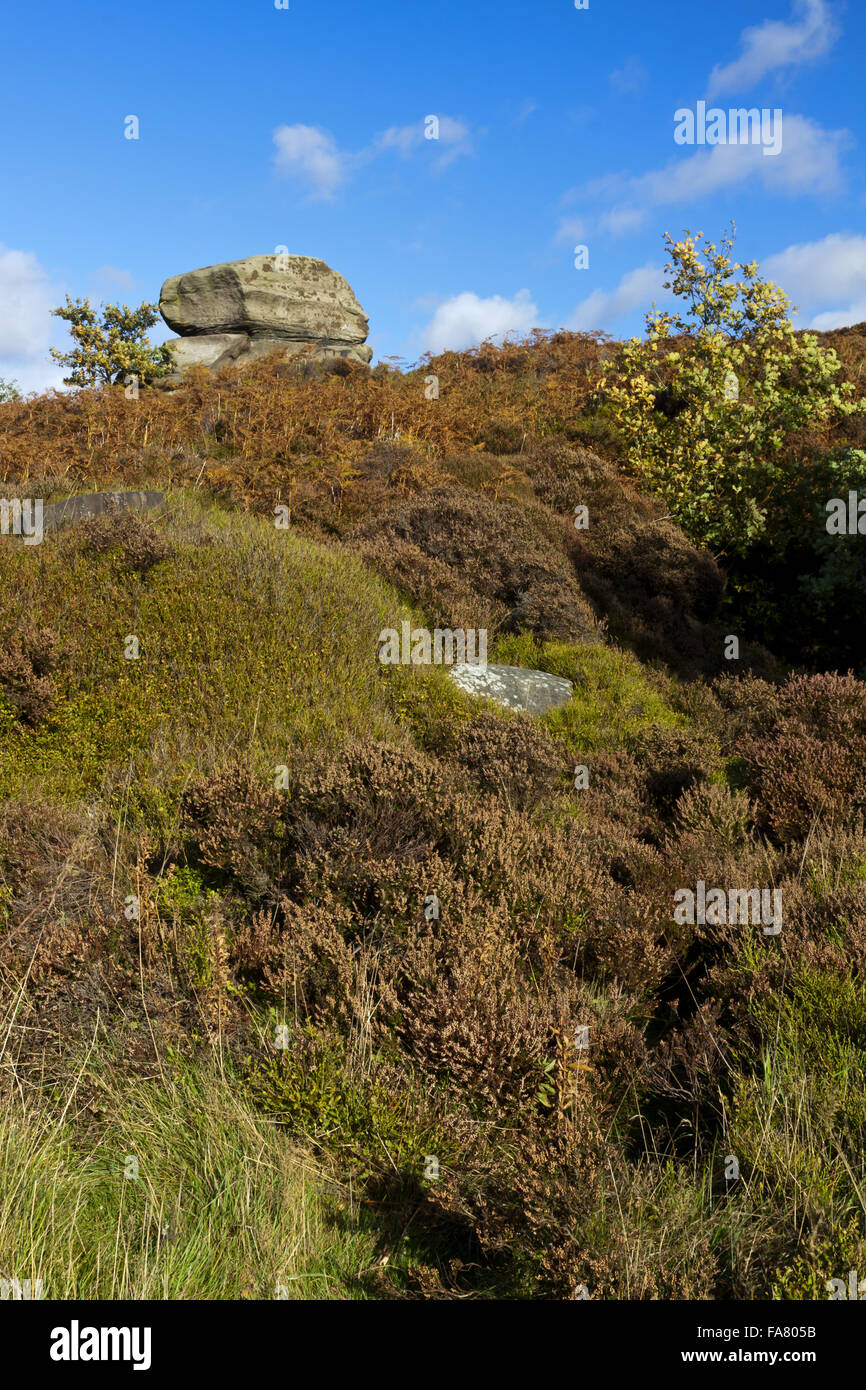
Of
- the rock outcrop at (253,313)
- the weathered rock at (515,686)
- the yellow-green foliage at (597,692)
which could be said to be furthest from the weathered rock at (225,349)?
the weathered rock at (515,686)

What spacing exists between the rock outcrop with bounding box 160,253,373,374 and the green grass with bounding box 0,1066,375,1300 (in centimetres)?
2144

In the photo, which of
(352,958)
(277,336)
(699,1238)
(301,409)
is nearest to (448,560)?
(301,409)

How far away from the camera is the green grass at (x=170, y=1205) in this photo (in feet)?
8.59

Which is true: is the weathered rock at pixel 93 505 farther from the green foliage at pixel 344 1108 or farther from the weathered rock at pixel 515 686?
the green foliage at pixel 344 1108

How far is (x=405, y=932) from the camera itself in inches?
166

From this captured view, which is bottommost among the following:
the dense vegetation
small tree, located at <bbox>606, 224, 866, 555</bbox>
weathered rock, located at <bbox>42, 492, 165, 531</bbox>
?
the dense vegetation

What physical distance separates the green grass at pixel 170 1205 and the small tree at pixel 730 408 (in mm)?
10646

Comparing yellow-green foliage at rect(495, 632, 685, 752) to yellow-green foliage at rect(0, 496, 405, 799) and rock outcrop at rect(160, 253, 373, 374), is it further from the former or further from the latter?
rock outcrop at rect(160, 253, 373, 374)

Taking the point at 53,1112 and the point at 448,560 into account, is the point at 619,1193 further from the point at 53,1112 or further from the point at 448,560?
the point at 448,560

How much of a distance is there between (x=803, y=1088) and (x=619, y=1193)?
2.66ft

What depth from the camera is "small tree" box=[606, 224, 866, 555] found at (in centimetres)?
1203

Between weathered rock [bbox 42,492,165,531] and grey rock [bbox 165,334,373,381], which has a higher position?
grey rock [bbox 165,334,373,381]

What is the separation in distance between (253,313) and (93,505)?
16109 millimetres

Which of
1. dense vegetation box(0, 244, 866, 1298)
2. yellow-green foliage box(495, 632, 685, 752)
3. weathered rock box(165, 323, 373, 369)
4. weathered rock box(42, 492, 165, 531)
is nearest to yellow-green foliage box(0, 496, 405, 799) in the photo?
dense vegetation box(0, 244, 866, 1298)
